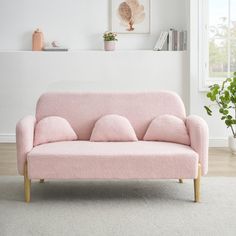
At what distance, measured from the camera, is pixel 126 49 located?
6.69 metres

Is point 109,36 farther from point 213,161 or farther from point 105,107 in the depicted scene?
point 105,107

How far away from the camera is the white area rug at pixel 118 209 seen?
3211mm

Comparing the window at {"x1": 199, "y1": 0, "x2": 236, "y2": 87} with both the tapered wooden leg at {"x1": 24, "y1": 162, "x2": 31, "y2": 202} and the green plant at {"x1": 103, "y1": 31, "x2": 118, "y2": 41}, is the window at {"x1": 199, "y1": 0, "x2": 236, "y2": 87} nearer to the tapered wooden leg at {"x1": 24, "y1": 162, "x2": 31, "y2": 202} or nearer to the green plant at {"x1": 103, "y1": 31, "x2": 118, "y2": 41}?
the green plant at {"x1": 103, "y1": 31, "x2": 118, "y2": 41}

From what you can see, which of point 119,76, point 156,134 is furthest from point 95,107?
point 119,76

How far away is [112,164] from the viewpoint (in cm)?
379

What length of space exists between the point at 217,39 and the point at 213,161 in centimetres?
162

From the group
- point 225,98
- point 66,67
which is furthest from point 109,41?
point 225,98

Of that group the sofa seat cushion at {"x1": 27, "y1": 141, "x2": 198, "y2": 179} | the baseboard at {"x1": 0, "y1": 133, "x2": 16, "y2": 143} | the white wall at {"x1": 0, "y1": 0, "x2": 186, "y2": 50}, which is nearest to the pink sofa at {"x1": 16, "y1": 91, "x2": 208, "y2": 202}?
the sofa seat cushion at {"x1": 27, "y1": 141, "x2": 198, "y2": 179}

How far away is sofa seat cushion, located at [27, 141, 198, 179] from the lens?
3.78 metres

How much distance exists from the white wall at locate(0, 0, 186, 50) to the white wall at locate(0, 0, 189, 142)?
1 centimetres

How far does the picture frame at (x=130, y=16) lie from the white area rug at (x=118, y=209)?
2679 millimetres

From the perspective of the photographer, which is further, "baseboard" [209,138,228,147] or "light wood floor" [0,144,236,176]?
"baseboard" [209,138,228,147]

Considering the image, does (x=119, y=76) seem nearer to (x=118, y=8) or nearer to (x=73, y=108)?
(x=118, y=8)

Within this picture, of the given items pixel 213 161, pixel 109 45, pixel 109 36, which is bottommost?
pixel 213 161
